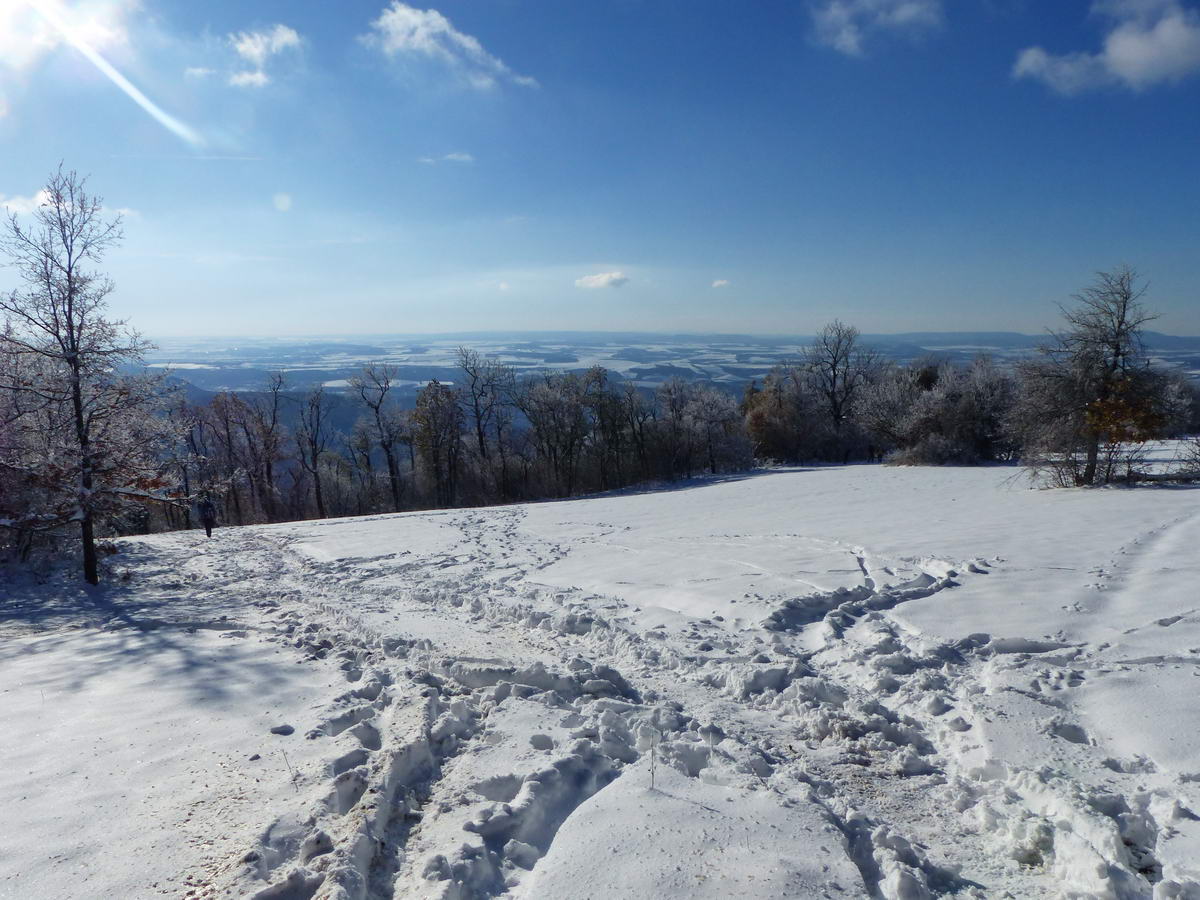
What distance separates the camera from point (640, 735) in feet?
14.7

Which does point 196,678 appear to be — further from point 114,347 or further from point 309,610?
point 114,347

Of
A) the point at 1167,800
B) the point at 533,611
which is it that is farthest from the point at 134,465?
the point at 1167,800

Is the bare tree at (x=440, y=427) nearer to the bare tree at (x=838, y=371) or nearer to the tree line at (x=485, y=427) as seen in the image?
the tree line at (x=485, y=427)

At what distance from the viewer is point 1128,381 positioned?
17672 millimetres

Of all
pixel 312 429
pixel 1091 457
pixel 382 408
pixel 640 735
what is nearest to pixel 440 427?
pixel 382 408

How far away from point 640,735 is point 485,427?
118 feet

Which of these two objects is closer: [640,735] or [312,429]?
[640,735]

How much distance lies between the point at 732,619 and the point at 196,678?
5457 millimetres

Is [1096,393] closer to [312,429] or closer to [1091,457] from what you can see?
[1091,457]

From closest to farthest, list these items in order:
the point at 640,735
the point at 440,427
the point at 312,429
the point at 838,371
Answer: the point at 640,735, the point at 312,429, the point at 440,427, the point at 838,371

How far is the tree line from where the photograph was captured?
37.8 feet

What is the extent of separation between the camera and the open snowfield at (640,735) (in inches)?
123

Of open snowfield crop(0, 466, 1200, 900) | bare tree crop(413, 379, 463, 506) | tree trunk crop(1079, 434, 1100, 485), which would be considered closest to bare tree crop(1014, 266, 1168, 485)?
tree trunk crop(1079, 434, 1100, 485)

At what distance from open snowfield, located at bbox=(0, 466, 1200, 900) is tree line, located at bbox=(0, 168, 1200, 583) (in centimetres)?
413
